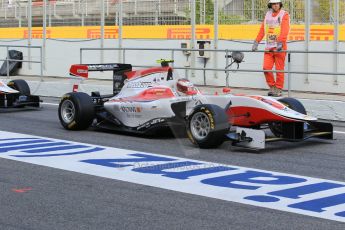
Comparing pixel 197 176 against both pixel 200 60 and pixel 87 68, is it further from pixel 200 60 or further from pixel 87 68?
pixel 200 60

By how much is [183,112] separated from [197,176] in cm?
283

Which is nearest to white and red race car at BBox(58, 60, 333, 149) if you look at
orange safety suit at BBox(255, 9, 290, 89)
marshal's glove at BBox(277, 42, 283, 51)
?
orange safety suit at BBox(255, 9, 290, 89)

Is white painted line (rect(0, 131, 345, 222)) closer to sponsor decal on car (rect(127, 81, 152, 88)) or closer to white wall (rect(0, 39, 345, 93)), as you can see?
sponsor decal on car (rect(127, 81, 152, 88))

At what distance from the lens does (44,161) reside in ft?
29.8

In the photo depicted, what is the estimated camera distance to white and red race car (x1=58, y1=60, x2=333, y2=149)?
966cm

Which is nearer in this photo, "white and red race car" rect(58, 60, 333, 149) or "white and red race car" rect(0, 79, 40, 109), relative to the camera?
"white and red race car" rect(58, 60, 333, 149)

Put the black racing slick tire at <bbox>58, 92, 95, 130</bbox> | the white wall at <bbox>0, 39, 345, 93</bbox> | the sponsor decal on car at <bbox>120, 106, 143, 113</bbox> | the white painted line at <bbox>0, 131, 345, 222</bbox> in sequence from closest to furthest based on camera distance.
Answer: the white painted line at <bbox>0, 131, 345, 222</bbox>, the sponsor decal on car at <bbox>120, 106, 143, 113</bbox>, the black racing slick tire at <bbox>58, 92, 95, 130</bbox>, the white wall at <bbox>0, 39, 345, 93</bbox>

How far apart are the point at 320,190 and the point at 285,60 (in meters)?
9.80

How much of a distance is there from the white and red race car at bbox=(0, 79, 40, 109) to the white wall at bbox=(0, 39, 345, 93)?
4.88 meters

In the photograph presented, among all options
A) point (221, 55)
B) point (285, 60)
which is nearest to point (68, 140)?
point (285, 60)

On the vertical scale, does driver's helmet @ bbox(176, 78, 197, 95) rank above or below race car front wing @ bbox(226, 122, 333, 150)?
above

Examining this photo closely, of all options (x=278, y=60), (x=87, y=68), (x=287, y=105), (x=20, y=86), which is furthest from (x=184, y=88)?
(x=20, y=86)

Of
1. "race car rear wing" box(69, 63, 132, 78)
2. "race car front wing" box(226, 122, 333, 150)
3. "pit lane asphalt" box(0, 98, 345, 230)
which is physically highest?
"race car rear wing" box(69, 63, 132, 78)

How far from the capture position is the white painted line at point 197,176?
22.3 ft
